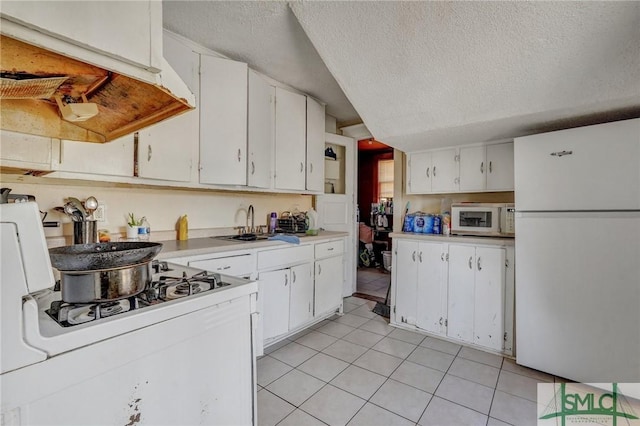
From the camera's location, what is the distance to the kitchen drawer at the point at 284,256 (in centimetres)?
222

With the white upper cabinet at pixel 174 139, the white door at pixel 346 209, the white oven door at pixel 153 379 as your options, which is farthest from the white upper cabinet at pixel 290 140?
the white oven door at pixel 153 379

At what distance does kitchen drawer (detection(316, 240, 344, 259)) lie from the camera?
274cm

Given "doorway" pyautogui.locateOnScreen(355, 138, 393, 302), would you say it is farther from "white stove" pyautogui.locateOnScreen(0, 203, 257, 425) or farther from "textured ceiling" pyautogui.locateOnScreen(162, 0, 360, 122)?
"white stove" pyautogui.locateOnScreen(0, 203, 257, 425)

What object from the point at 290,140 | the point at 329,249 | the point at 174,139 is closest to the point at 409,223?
the point at 329,249

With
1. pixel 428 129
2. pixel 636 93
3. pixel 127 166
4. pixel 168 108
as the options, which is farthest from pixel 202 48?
pixel 636 93

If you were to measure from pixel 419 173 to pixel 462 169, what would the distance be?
0.42 metres

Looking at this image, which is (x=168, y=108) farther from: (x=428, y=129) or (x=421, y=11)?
(x=428, y=129)

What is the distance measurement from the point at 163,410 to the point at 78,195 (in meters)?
1.69

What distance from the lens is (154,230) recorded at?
2174 mm

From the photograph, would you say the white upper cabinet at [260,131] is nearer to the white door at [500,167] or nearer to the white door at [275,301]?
the white door at [275,301]

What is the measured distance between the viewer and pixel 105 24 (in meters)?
0.63

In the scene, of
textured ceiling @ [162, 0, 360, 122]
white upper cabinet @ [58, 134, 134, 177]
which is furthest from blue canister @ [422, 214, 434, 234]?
white upper cabinet @ [58, 134, 134, 177]

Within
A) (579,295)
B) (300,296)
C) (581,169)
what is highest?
(581,169)

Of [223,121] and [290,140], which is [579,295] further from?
[223,121]
